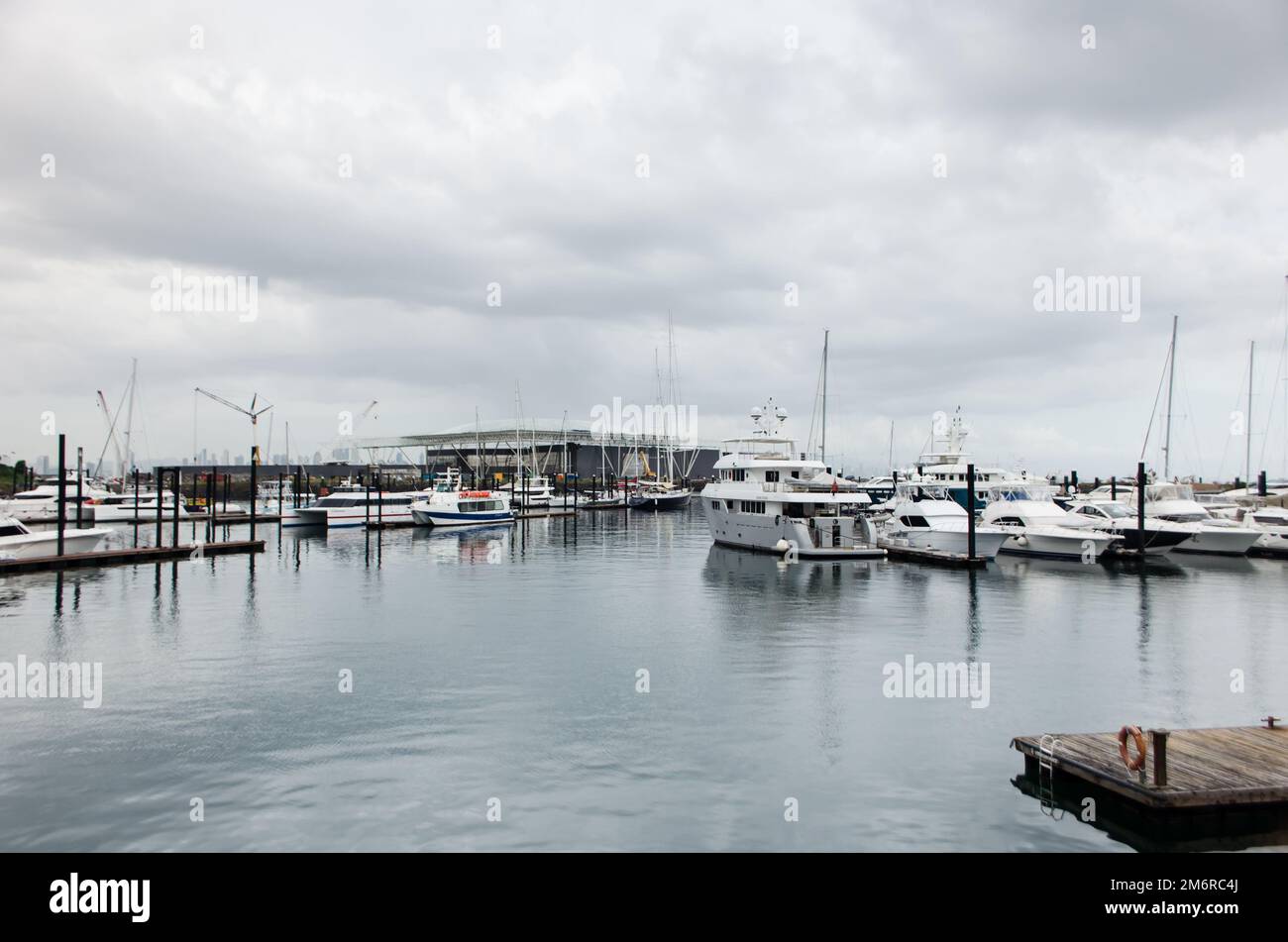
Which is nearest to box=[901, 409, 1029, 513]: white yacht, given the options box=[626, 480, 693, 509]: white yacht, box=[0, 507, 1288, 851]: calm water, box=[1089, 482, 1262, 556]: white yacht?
box=[1089, 482, 1262, 556]: white yacht

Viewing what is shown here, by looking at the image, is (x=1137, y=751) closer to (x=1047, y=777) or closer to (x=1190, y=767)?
(x=1190, y=767)

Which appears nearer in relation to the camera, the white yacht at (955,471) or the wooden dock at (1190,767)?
the wooden dock at (1190,767)

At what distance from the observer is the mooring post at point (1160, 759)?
12844 millimetres

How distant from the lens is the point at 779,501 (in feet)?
197

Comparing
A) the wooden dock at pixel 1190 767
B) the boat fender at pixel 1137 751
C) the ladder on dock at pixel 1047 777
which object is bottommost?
the ladder on dock at pixel 1047 777

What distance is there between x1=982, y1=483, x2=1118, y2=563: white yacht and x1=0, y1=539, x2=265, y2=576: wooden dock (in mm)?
60188

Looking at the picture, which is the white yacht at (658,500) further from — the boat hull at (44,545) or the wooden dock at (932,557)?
the boat hull at (44,545)

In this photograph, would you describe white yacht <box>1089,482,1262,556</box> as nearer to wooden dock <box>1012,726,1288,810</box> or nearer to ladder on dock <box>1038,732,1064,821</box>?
wooden dock <box>1012,726,1288,810</box>

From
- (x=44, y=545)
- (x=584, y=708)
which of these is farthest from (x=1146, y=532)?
(x=44, y=545)

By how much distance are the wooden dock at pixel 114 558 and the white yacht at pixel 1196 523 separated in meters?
73.5

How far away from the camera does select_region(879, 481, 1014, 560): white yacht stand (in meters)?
57.7

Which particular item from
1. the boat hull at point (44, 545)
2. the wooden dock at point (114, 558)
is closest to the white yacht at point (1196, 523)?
the wooden dock at point (114, 558)
